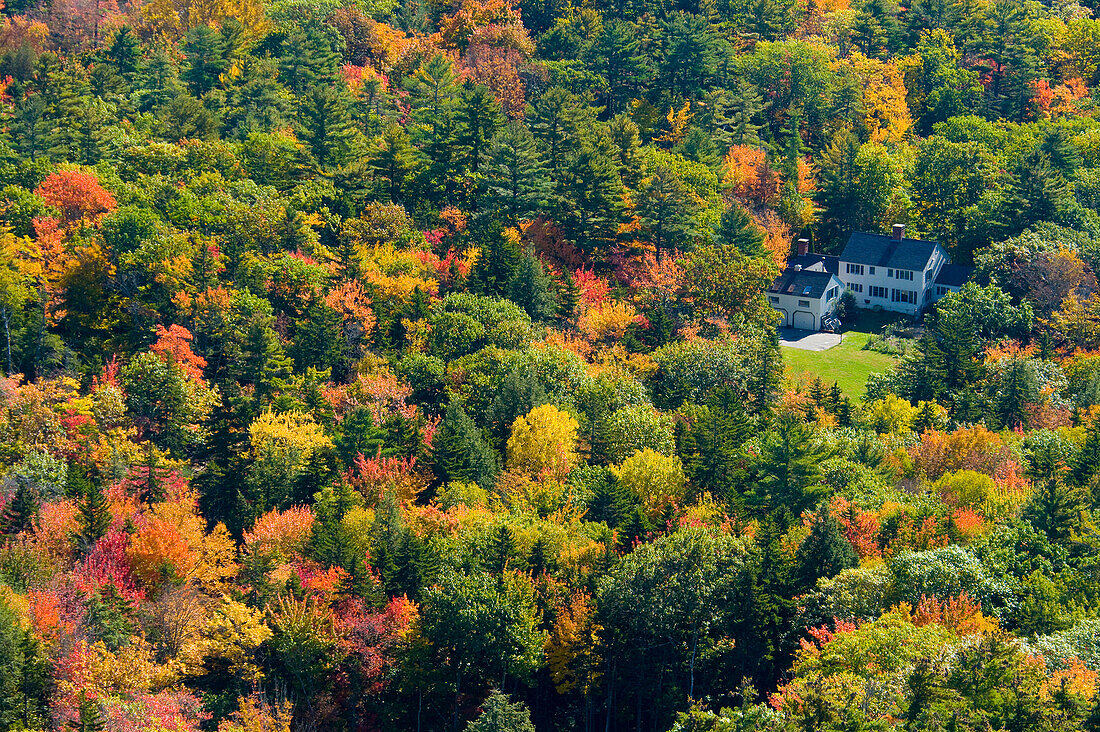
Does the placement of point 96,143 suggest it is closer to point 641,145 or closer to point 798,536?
point 641,145

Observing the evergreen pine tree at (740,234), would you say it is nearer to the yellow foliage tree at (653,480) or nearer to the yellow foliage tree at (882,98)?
the yellow foliage tree at (882,98)

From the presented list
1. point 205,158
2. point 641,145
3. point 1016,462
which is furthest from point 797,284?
point 205,158

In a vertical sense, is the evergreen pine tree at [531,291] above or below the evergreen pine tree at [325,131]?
A: below

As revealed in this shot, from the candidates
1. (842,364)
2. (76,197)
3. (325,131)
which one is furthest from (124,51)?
(842,364)

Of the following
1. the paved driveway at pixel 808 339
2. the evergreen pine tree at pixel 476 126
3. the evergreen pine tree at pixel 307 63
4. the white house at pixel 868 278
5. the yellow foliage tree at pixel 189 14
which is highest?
the yellow foliage tree at pixel 189 14

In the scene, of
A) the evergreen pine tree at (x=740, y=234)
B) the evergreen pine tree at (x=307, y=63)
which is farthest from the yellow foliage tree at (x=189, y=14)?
the evergreen pine tree at (x=740, y=234)

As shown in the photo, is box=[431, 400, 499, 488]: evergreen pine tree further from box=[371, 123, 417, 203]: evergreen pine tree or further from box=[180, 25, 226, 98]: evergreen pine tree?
box=[180, 25, 226, 98]: evergreen pine tree
